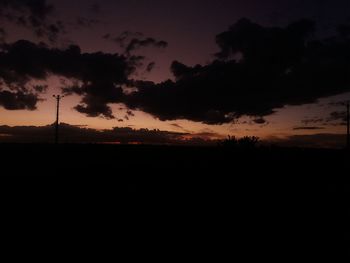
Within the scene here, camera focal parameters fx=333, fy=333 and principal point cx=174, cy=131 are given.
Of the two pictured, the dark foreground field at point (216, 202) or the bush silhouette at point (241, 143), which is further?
the bush silhouette at point (241, 143)

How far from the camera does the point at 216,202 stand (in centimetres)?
1205

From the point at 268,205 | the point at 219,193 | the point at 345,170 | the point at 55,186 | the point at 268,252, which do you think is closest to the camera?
the point at 268,252

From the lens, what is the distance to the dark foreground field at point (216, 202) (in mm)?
8070

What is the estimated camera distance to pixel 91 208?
10.9 m

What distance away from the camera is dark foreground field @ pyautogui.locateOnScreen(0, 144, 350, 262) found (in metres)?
8.07

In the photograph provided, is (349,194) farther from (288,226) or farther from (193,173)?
(193,173)

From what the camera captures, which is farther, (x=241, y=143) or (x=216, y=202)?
(x=241, y=143)

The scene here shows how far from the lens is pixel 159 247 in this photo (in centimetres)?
761

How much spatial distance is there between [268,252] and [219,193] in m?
6.09

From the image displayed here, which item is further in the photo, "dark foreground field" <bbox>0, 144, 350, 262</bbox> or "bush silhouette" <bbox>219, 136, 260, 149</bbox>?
"bush silhouette" <bbox>219, 136, 260, 149</bbox>

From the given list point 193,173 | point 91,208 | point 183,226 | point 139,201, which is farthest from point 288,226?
point 193,173

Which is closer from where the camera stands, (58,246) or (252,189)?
(58,246)

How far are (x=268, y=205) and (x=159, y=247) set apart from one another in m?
5.65

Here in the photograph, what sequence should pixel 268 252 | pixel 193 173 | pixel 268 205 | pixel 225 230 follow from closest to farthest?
pixel 268 252, pixel 225 230, pixel 268 205, pixel 193 173
